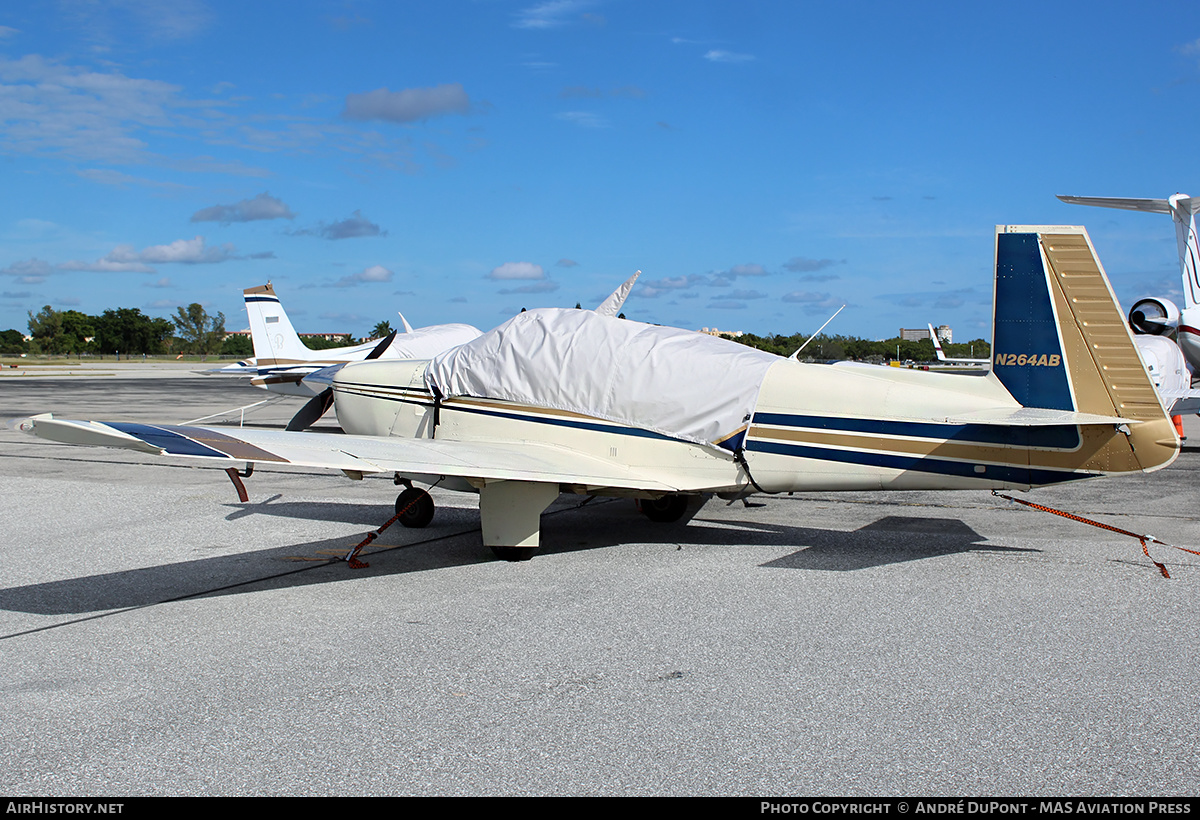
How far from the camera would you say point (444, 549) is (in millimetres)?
8344

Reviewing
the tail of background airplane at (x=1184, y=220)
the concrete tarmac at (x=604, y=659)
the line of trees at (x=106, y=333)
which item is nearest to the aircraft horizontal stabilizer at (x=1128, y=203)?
the tail of background airplane at (x=1184, y=220)

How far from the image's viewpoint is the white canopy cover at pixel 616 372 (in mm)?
7836

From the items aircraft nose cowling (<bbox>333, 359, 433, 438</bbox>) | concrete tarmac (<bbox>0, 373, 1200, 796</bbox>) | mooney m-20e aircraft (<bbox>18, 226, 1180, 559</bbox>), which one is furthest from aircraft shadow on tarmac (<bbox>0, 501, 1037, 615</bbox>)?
aircraft nose cowling (<bbox>333, 359, 433, 438</bbox>)

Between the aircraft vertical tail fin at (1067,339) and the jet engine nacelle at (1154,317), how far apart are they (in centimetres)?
2025

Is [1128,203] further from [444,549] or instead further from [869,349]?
[869,349]

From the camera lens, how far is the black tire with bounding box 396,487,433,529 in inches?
366

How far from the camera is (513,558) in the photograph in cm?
777

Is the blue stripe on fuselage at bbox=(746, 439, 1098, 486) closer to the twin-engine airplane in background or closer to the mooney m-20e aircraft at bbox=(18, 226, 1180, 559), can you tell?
the mooney m-20e aircraft at bbox=(18, 226, 1180, 559)

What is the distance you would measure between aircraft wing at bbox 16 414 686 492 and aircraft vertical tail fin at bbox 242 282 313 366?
15.5m

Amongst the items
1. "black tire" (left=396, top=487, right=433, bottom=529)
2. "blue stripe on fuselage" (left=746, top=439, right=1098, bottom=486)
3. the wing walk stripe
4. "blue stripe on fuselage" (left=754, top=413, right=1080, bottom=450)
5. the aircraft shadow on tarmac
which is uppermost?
the wing walk stripe

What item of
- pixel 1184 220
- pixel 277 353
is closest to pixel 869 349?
pixel 1184 220

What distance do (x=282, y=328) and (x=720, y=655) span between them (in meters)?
20.3

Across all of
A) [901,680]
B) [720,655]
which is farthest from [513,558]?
[901,680]
